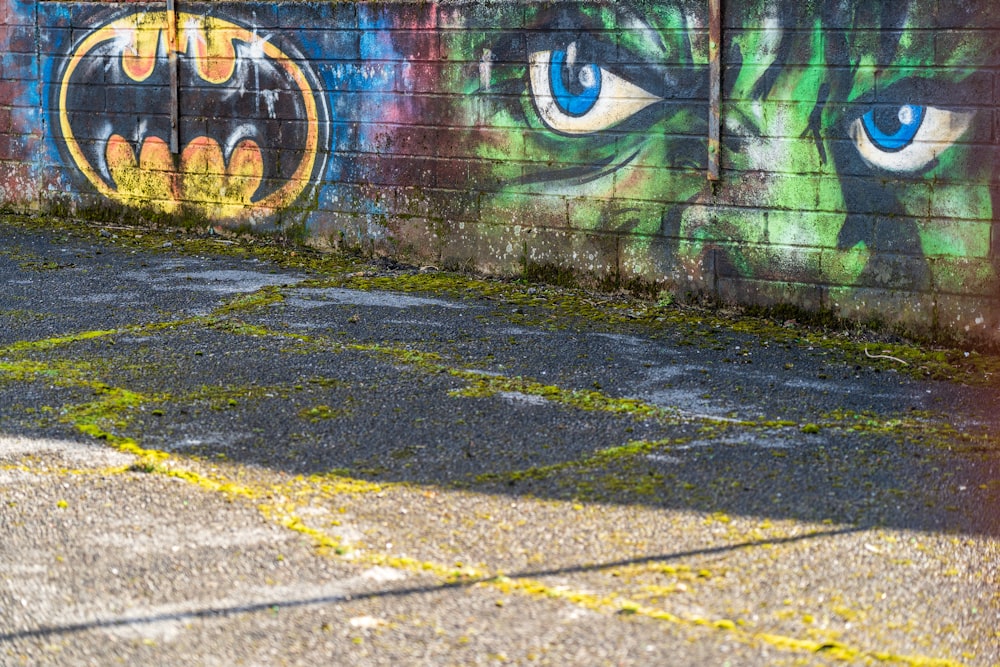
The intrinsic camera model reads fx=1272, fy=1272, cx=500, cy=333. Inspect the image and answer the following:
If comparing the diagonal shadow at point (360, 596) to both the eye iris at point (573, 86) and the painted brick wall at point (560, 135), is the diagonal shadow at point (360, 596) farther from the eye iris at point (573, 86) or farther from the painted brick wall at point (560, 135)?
the eye iris at point (573, 86)

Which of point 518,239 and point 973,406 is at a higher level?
point 518,239

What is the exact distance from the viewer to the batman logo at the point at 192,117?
8.65m

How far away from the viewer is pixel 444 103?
801 centimetres

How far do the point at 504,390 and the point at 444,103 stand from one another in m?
3.01

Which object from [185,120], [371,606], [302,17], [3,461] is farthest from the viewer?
[185,120]

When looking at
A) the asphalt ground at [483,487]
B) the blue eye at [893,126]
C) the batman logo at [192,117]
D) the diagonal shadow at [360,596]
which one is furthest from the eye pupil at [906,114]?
the batman logo at [192,117]

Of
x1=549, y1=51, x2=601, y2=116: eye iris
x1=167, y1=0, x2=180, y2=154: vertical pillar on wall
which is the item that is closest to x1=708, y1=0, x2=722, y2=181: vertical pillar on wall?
x1=549, y1=51, x2=601, y2=116: eye iris

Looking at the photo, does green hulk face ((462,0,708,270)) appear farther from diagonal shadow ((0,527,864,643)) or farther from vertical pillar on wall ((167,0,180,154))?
diagonal shadow ((0,527,864,643))

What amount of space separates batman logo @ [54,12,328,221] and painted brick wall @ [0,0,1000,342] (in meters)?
0.02

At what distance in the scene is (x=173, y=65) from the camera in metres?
9.05

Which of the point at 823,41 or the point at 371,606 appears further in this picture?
the point at 823,41

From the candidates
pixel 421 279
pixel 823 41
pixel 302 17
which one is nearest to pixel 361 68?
pixel 302 17

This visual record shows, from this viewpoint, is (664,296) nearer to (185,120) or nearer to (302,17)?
(302,17)

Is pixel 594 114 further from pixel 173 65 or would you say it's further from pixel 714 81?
pixel 173 65
